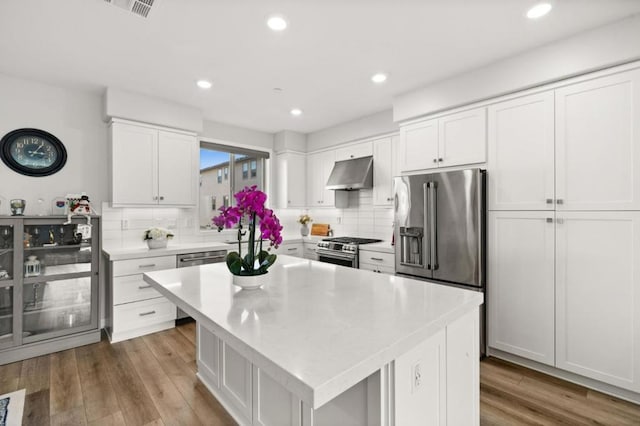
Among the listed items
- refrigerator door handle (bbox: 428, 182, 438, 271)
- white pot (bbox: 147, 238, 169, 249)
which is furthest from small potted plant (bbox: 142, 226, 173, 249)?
refrigerator door handle (bbox: 428, 182, 438, 271)

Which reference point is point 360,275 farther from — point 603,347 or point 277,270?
point 603,347

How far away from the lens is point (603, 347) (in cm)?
223

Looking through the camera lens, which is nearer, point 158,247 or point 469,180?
point 469,180

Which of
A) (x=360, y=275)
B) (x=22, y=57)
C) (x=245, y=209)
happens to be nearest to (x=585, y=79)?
(x=360, y=275)

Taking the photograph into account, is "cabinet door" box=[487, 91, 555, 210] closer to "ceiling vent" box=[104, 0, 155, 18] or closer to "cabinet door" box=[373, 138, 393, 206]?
"cabinet door" box=[373, 138, 393, 206]

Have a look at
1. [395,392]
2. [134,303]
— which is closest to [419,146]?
[395,392]

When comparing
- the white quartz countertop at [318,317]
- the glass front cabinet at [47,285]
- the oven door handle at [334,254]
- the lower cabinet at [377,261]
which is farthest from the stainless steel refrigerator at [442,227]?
the glass front cabinet at [47,285]

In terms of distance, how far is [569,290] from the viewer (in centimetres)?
238

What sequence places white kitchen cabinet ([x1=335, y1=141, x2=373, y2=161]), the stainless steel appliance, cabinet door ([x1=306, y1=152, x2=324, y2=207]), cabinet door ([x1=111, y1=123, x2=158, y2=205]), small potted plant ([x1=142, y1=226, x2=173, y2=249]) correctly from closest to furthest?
1. cabinet door ([x1=111, y1=123, x2=158, y2=205])
2. small potted plant ([x1=142, y1=226, x2=173, y2=249])
3. the stainless steel appliance
4. white kitchen cabinet ([x1=335, y1=141, x2=373, y2=161])
5. cabinet door ([x1=306, y1=152, x2=324, y2=207])

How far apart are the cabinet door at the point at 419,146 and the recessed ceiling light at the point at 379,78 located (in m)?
0.59

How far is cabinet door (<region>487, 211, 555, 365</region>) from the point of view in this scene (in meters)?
2.48

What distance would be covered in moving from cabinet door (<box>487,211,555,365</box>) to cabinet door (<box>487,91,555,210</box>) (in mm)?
119

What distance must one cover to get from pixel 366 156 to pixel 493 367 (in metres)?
2.81

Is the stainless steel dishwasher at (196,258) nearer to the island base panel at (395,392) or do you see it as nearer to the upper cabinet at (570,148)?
the island base panel at (395,392)
